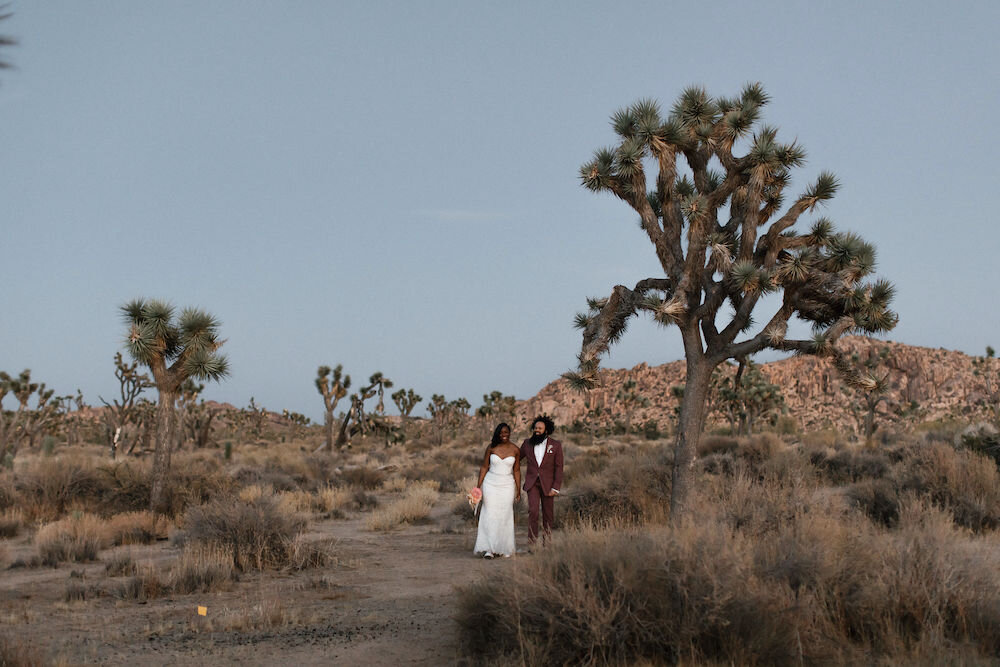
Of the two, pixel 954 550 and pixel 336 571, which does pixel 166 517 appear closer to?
pixel 336 571

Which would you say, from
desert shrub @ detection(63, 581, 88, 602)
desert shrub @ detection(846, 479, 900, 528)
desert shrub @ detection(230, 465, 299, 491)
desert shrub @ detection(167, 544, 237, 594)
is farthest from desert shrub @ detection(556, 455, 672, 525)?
desert shrub @ detection(230, 465, 299, 491)

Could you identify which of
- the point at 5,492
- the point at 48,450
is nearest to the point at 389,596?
the point at 5,492

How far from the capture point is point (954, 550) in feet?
19.7

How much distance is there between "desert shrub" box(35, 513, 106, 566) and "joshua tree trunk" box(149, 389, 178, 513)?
2652 mm

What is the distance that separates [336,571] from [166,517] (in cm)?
675

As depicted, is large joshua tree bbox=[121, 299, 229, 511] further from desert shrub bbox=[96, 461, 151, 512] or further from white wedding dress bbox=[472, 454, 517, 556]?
white wedding dress bbox=[472, 454, 517, 556]

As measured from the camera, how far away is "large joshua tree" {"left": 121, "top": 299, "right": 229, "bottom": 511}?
16.5m

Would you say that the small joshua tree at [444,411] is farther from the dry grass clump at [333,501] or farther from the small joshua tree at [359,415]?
the dry grass clump at [333,501]

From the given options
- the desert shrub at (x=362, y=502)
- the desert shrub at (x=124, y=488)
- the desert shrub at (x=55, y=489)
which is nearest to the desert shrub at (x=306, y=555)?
the desert shrub at (x=124, y=488)

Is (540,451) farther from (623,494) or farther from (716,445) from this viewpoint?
(716,445)

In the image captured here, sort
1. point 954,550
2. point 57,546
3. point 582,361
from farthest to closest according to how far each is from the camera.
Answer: point 582,361 → point 57,546 → point 954,550

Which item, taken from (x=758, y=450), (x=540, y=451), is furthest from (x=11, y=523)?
(x=758, y=450)

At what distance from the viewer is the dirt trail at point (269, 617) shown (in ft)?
20.6

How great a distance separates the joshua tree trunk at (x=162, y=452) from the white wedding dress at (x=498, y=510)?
847 centimetres
